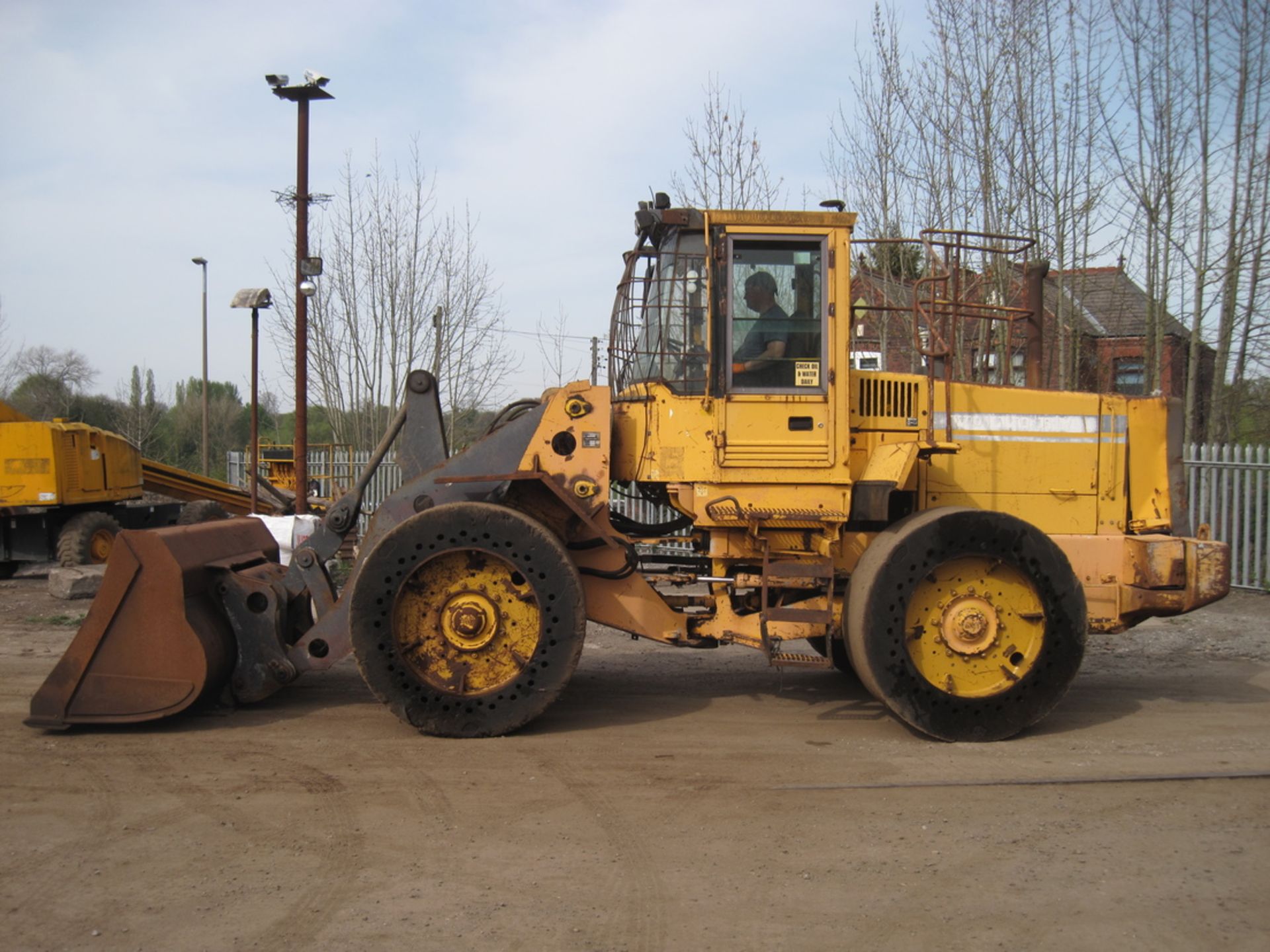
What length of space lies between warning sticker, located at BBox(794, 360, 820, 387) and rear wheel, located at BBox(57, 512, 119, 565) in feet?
40.0

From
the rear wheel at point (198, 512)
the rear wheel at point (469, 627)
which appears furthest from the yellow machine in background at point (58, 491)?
the rear wheel at point (469, 627)

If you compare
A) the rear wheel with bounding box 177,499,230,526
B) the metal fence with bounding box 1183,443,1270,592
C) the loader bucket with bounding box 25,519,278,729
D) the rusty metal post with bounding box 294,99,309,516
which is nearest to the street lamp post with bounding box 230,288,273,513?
the rusty metal post with bounding box 294,99,309,516

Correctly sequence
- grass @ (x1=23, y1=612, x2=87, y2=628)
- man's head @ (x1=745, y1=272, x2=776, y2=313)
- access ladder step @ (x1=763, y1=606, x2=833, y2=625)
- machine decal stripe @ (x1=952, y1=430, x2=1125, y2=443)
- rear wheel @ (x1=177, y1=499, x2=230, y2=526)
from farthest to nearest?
1. rear wheel @ (x1=177, y1=499, x2=230, y2=526)
2. grass @ (x1=23, y1=612, x2=87, y2=628)
3. machine decal stripe @ (x1=952, y1=430, x2=1125, y2=443)
4. man's head @ (x1=745, y1=272, x2=776, y2=313)
5. access ladder step @ (x1=763, y1=606, x2=833, y2=625)

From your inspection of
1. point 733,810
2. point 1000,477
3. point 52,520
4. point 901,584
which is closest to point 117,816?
point 733,810

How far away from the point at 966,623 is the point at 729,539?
1548 millimetres

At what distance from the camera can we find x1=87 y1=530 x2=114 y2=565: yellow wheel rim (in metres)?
15.8

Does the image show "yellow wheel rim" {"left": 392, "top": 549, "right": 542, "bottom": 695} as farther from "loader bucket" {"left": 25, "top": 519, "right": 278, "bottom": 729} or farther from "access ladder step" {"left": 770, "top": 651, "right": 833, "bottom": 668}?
"access ladder step" {"left": 770, "top": 651, "right": 833, "bottom": 668}

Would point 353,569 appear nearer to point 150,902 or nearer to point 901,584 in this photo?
point 150,902

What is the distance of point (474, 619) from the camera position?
645 cm

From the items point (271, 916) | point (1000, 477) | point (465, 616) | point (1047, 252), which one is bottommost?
point (271, 916)

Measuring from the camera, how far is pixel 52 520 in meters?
15.9

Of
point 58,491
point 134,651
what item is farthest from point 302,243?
point 134,651

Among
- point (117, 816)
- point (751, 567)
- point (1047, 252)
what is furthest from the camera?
point (1047, 252)

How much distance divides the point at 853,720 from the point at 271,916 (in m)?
4.15
